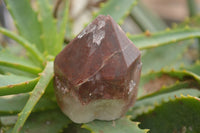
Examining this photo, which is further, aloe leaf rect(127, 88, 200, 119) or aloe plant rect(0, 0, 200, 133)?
aloe leaf rect(127, 88, 200, 119)

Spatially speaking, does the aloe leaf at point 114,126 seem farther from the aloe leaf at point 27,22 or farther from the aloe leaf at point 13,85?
the aloe leaf at point 27,22

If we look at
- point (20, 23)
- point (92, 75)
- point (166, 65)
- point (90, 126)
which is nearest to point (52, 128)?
point (90, 126)

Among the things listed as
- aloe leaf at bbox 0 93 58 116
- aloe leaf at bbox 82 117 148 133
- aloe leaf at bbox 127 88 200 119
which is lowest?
aloe leaf at bbox 127 88 200 119

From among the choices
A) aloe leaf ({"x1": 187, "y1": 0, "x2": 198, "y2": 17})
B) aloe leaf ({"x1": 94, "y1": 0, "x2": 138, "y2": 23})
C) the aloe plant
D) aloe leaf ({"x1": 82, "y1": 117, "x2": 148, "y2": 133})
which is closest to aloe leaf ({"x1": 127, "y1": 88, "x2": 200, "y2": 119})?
the aloe plant

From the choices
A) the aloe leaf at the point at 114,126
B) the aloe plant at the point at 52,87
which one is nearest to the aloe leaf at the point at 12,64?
the aloe plant at the point at 52,87

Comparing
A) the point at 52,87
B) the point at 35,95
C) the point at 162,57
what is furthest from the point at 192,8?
the point at 35,95

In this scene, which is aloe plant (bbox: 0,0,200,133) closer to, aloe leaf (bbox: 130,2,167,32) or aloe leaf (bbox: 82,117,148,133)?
aloe leaf (bbox: 82,117,148,133)
